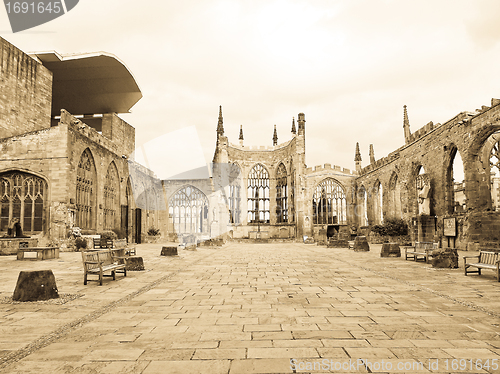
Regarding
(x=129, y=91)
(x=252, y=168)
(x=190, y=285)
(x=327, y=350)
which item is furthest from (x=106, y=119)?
(x=327, y=350)

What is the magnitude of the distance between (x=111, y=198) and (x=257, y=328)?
70.2ft

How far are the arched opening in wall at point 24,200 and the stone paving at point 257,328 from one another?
10353mm

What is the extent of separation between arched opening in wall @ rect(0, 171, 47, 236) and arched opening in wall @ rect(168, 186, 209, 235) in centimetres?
1990

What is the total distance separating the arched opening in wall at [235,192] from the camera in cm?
3806

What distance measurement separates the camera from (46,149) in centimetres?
1664

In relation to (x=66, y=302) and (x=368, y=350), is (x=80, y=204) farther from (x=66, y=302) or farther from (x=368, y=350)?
(x=368, y=350)

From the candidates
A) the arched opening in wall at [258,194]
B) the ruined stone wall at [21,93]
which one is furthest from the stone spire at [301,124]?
the ruined stone wall at [21,93]

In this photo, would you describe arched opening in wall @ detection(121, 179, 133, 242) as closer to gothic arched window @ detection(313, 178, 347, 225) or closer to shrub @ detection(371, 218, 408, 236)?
shrub @ detection(371, 218, 408, 236)

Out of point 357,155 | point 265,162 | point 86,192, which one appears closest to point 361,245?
point 86,192

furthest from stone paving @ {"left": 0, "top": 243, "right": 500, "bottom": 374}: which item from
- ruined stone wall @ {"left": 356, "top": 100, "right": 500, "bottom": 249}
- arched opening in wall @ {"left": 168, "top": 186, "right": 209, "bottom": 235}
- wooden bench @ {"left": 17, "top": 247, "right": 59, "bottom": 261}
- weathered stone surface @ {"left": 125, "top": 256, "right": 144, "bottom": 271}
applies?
arched opening in wall @ {"left": 168, "top": 186, "right": 209, "bottom": 235}

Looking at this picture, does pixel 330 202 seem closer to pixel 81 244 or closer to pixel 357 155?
pixel 357 155

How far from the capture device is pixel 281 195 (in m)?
38.6

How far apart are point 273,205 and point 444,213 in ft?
70.9

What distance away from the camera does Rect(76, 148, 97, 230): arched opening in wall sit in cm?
1850
